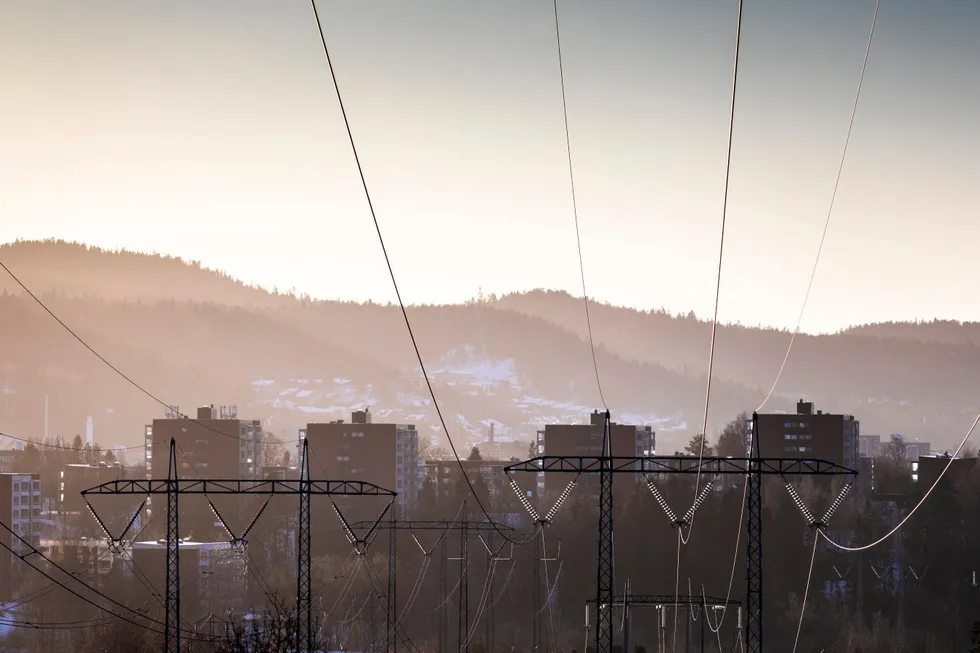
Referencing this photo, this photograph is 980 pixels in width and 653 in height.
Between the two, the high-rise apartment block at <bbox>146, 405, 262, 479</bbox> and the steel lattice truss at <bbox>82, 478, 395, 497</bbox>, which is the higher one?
the steel lattice truss at <bbox>82, 478, 395, 497</bbox>

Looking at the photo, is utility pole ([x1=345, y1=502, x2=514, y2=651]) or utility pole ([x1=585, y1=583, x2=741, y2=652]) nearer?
utility pole ([x1=585, y1=583, x2=741, y2=652])

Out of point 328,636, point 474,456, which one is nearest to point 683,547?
point 328,636

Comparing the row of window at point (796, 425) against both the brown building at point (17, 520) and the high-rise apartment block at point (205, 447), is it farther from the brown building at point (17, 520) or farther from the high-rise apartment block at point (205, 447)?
the brown building at point (17, 520)

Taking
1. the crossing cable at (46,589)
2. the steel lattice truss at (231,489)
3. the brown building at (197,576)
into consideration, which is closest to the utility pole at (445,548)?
the steel lattice truss at (231,489)

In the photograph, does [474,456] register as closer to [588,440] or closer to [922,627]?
[588,440]

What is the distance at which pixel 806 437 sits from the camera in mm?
108188

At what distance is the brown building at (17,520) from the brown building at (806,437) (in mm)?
50841

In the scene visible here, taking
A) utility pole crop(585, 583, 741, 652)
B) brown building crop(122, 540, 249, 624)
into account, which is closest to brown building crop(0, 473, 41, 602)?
brown building crop(122, 540, 249, 624)

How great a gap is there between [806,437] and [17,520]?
2207 inches

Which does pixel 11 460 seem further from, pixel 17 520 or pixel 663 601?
pixel 663 601

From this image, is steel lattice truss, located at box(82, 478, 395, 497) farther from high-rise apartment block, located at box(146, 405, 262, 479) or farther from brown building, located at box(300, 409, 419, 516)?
brown building, located at box(300, 409, 419, 516)

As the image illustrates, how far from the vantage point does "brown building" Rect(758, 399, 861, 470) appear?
350ft

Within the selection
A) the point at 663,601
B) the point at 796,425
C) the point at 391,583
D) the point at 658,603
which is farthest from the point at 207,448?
the point at 658,603

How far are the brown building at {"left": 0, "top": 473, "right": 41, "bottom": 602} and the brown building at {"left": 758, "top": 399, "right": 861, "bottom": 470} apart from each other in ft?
167
